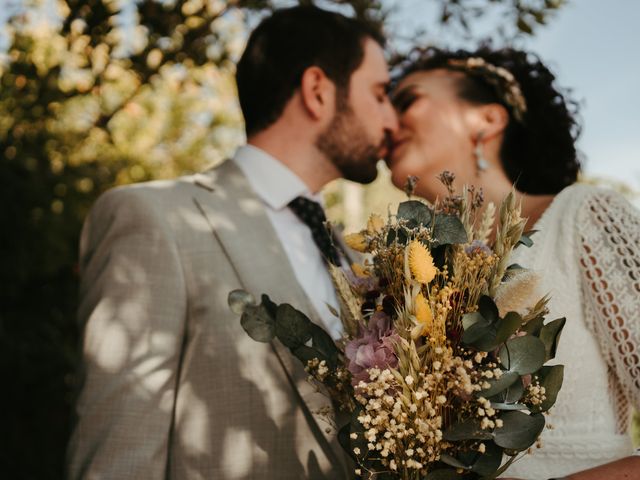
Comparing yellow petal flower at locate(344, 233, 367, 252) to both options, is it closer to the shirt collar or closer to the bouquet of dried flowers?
the bouquet of dried flowers

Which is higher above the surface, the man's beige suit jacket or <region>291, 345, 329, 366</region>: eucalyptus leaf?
<region>291, 345, 329, 366</region>: eucalyptus leaf

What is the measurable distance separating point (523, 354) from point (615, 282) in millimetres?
711

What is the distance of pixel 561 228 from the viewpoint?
7.77 feet

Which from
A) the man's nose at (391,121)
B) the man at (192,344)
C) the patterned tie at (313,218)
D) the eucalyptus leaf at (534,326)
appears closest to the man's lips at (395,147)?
the man's nose at (391,121)

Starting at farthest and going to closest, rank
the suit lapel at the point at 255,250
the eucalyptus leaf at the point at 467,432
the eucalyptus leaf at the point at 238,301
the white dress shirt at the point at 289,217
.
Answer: the white dress shirt at the point at 289,217, the suit lapel at the point at 255,250, the eucalyptus leaf at the point at 238,301, the eucalyptus leaf at the point at 467,432

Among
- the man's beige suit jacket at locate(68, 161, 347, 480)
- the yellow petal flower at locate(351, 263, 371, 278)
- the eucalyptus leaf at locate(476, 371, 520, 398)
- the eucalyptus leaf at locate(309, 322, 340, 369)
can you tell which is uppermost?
the yellow petal flower at locate(351, 263, 371, 278)

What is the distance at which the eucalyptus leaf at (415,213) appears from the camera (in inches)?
67.9

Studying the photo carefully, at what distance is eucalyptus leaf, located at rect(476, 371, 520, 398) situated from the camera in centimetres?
156

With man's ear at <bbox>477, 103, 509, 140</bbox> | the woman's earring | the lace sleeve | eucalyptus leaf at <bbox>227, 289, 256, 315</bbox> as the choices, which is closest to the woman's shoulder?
the lace sleeve

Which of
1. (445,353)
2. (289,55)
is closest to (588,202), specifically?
(445,353)

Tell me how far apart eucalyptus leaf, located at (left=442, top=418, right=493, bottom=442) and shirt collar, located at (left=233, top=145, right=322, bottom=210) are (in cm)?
148

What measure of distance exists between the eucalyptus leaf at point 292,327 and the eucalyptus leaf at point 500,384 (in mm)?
512

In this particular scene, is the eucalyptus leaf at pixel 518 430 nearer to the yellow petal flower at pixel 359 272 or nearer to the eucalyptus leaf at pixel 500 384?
the eucalyptus leaf at pixel 500 384

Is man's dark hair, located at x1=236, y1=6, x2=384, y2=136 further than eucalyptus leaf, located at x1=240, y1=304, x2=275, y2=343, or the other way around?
man's dark hair, located at x1=236, y1=6, x2=384, y2=136
